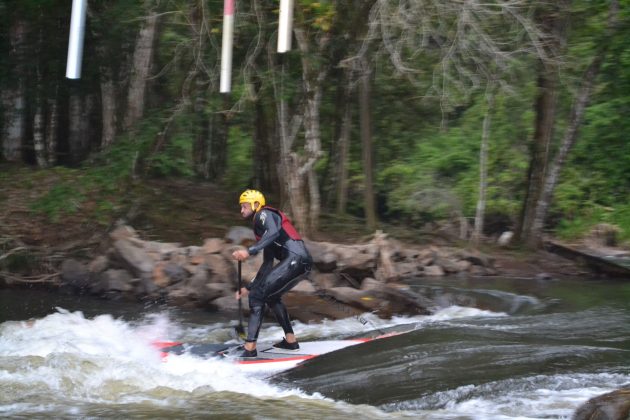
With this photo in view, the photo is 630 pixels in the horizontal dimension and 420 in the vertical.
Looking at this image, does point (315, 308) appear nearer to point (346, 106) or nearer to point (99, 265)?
point (99, 265)

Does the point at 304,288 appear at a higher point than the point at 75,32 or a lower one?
lower

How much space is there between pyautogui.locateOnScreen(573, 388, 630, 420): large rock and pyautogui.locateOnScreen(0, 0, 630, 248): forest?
6745mm

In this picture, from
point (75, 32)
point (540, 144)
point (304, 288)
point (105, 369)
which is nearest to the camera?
point (105, 369)

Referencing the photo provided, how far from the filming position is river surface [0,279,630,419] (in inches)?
290

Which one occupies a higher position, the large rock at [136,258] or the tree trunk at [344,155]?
the tree trunk at [344,155]

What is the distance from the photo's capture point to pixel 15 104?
62.2 ft

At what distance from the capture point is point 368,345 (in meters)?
9.66

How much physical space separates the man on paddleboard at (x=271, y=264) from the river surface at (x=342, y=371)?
514mm

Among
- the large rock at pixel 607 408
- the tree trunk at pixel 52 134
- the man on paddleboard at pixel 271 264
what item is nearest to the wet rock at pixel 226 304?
the man on paddleboard at pixel 271 264

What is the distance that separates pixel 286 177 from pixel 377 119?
5687 millimetres

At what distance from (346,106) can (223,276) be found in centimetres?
630

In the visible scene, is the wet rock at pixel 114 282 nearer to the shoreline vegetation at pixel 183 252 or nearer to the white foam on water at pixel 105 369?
the shoreline vegetation at pixel 183 252

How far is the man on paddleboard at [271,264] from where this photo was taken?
30.0 ft

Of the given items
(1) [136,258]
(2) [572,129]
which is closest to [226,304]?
(1) [136,258]
